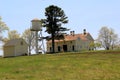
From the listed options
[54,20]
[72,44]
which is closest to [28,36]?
[72,44]

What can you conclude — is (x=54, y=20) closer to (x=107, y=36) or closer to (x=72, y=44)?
(x=72, y=44)

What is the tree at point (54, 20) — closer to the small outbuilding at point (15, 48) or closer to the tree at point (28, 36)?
the small outbuilding at point (15, 48)

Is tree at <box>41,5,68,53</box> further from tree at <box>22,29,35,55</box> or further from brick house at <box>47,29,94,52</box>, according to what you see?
tree at <box>22,29,35,55</box>

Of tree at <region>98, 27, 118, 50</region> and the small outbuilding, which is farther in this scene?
tree at <region>98, 27, 118, 50</region>

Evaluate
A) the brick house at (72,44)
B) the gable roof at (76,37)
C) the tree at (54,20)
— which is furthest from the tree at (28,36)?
the tree at (54,20)

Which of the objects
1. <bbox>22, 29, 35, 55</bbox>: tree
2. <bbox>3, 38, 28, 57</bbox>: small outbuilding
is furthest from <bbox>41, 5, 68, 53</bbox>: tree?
<bbox>22, 29, 35, 55</bbox>: tree

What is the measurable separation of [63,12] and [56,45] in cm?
1694

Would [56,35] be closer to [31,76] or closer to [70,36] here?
[70,36]

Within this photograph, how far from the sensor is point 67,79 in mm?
21359

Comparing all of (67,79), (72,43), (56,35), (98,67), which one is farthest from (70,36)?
(67,79)

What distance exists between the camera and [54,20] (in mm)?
74812

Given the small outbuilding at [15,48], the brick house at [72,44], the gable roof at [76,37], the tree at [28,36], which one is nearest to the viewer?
the small outbuilding at [15,48]

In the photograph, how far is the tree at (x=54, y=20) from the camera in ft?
244

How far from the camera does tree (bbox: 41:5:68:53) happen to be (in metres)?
74.5
